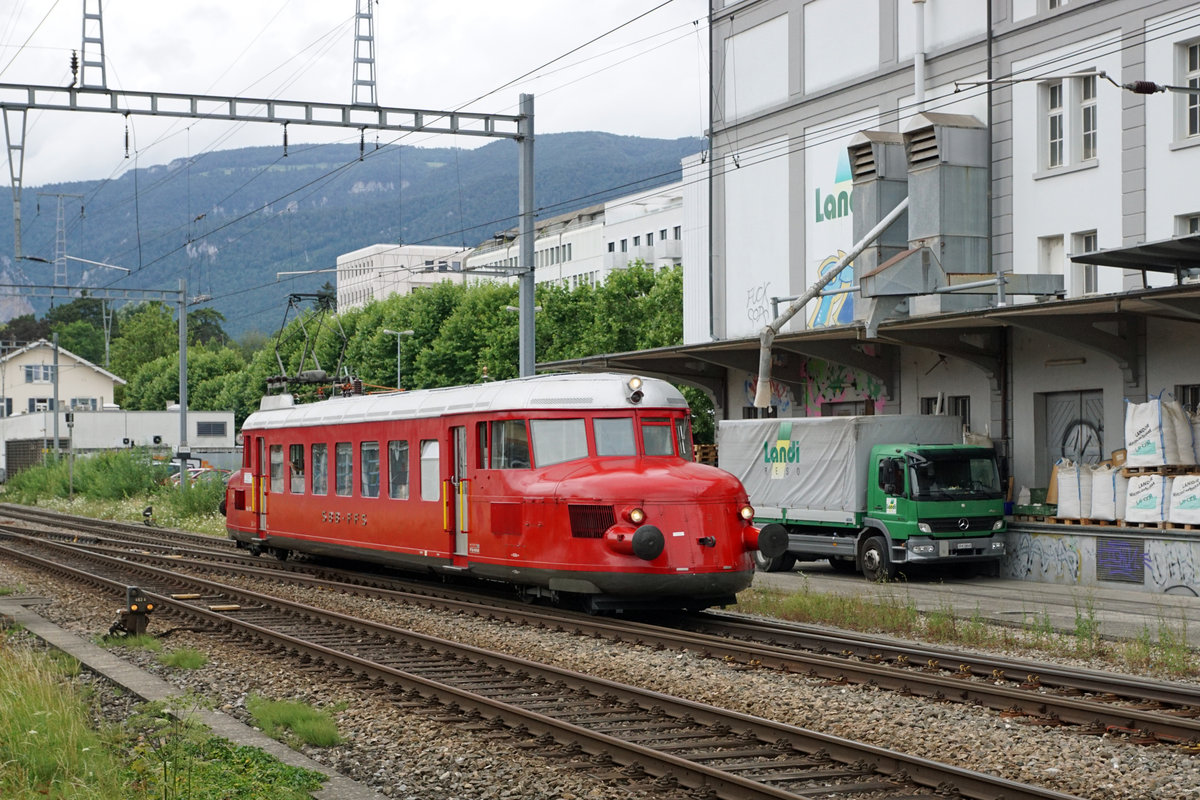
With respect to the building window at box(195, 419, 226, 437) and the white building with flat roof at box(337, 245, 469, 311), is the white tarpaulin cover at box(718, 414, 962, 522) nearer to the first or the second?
the building window at box(195, 419, 226, 437)

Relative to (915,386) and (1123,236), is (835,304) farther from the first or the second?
(1123,236)

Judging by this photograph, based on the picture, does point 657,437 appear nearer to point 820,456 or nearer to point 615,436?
point 615,436

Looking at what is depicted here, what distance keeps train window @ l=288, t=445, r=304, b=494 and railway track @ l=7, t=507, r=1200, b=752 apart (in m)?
5.42

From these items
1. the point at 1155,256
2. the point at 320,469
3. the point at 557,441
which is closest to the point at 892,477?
the point at 1155,256

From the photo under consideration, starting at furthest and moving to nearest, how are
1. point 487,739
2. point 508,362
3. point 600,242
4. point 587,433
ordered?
point 600,242 → point 508,362 → point 587,433 → point 487,739

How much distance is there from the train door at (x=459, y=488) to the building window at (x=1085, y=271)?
13.7 metres

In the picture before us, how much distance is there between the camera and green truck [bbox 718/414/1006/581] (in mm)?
24438

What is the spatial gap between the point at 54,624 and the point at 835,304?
20.0 metres

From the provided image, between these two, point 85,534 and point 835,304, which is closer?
point 835,304

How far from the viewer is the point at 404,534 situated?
20734mm

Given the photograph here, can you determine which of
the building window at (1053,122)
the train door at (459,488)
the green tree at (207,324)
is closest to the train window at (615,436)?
the train door at (459,488)

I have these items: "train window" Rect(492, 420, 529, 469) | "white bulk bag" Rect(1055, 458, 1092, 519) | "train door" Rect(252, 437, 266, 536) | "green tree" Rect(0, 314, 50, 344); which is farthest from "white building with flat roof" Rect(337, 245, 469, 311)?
"train window" Rect(492, 420, 529, 469)

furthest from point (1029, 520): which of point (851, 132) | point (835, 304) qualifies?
point (851, 132)

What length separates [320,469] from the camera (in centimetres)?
2416
